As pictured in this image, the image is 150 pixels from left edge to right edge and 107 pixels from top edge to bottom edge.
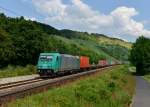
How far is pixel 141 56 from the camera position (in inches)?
4865

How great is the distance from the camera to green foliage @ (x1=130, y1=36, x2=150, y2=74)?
123 metres

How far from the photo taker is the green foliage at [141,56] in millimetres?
122688

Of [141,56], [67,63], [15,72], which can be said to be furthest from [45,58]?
[141,56]

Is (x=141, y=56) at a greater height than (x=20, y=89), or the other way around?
(x=141, y=56)

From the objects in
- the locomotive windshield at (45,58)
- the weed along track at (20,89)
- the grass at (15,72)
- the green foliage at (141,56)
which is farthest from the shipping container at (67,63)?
the green foliage at (141,56)

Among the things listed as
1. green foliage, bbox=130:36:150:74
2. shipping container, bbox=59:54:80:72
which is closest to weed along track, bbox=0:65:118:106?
shipping container, bbox=59:54:80:72

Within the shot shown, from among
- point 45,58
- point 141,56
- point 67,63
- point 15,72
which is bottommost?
point 15,72

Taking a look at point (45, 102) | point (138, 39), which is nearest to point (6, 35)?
point (45, 102)

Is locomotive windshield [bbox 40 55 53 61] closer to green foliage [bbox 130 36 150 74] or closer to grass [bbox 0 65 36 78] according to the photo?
grass [bbox 0 65 36 78]

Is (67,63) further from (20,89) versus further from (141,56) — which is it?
(141,56)

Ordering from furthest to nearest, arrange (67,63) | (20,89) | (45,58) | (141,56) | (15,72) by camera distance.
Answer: (141,56) → (67,63) → (15,72) → (45,58) → (20,89)

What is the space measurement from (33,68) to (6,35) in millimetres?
8754

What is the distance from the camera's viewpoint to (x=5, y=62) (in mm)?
66875

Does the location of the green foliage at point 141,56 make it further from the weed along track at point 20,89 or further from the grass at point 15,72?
the weed along track at point 20,89
